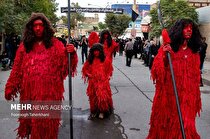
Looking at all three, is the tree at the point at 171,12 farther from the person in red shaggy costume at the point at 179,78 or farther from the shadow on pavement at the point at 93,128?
the person in red shaggy costume at the point at 179,78

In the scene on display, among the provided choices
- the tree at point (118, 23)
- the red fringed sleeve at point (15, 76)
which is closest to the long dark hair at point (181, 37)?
the red fringed sleeve at point (15, 76)

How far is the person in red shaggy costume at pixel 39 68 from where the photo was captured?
4.71 meters

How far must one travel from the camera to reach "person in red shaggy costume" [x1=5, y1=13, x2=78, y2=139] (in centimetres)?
471

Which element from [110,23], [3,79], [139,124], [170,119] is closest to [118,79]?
[3,79]

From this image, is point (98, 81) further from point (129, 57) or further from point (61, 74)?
point (129, 57)

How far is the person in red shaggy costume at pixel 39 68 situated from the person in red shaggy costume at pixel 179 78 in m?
1.12

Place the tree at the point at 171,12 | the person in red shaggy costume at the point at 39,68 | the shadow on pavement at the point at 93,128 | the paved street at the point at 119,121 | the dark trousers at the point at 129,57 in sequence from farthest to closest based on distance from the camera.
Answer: the tree at the point at 171,12 < the dark trousers at the point at 129,57 < the paved street at the point at 119,121 < the shadow on pavement at the point at 93,128 < the person in red shaggy costume at the point at 39,68

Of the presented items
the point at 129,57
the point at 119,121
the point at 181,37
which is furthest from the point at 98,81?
the point at 129,57

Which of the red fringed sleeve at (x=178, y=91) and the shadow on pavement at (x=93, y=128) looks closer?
the red fringed sleeve at (x=178, y=91)

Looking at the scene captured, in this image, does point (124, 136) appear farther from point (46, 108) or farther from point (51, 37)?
point (51, 37)

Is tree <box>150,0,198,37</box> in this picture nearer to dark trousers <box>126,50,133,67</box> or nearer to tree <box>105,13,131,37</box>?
dark trousers <box>126,50,133,67</box>

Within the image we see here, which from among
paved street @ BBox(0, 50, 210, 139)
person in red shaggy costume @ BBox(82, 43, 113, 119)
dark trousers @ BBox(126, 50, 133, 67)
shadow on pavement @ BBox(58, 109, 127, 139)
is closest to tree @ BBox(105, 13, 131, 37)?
dark trousers @ BBox(126, 50, 133, 67)

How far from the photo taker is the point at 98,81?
750 centimetres

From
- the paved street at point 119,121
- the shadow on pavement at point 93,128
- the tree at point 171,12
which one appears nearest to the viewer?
the shadow on pavement at point 93,128
